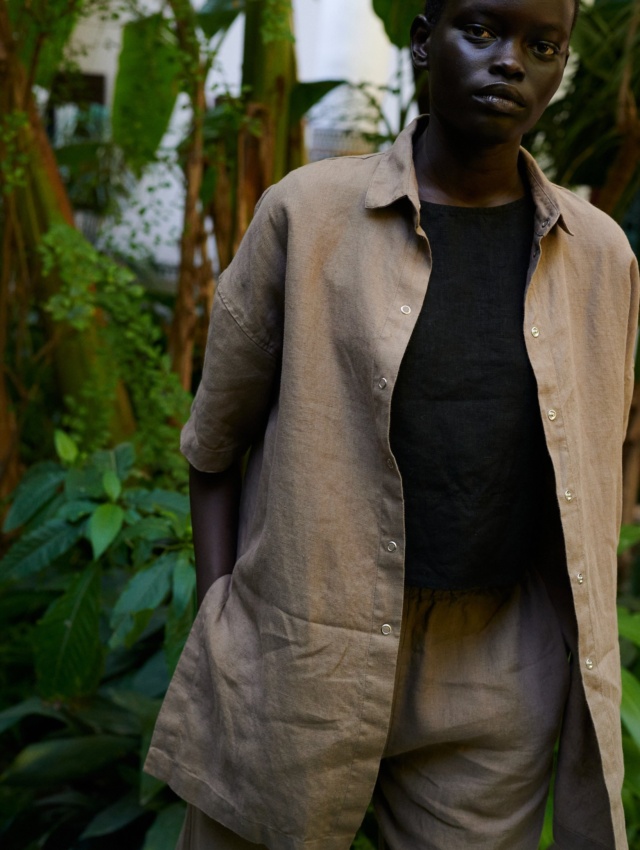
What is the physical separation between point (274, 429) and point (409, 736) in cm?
44

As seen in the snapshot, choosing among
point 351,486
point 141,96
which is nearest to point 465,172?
point 351,486

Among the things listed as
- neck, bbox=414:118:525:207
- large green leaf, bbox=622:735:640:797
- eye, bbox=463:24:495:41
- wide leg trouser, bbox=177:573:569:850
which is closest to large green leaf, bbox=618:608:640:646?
large green leaf, bbox=622:735:640:797

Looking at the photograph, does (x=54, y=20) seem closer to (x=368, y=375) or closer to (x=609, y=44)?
(x=609, y=44)

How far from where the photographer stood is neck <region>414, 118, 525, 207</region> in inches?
50.0

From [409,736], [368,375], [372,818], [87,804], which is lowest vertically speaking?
[87,804]

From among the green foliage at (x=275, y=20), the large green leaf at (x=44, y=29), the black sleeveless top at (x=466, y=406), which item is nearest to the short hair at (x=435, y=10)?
the black sleeveless top at (x=466, y=406)

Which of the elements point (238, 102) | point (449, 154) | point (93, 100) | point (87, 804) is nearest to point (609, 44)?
point (238, 102)

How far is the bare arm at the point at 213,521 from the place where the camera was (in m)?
1.46

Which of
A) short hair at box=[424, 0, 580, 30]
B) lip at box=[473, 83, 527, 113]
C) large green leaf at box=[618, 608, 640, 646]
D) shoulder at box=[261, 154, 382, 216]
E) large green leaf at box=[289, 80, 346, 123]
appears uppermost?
short hair at box=[424, 0, 580, 30]

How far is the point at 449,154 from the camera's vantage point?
1.29 m

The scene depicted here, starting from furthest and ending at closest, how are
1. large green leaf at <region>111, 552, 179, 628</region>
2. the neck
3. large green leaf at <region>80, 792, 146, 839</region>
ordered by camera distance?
large green leaf at <region>80, 792, 146, 839</region>
large green leaf at <region>111, 552, 179, 628</region>
the neck

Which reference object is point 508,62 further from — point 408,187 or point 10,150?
point 10,150

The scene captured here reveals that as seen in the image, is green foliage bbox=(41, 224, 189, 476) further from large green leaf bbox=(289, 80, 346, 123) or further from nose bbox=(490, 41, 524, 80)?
nose bbox=(490, 41, 524, 80)

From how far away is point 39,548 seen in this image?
2.10 metres
